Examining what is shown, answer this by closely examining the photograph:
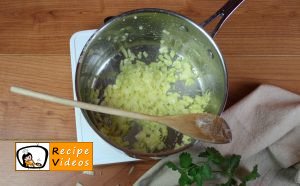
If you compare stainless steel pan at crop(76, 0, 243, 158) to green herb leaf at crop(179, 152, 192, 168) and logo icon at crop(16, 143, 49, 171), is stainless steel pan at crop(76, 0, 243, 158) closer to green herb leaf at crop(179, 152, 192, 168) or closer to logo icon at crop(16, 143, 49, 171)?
green herb leaf at crop(179, 152, 192, 168)

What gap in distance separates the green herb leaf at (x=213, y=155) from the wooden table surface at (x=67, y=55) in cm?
12

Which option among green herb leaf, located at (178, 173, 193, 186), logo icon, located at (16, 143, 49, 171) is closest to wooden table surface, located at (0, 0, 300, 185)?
logo icon, located at (16, 143, 49, 171)

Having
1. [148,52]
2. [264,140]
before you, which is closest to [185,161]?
[264,140]

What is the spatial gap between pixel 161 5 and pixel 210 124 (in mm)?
338

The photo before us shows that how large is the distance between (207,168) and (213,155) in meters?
0.03

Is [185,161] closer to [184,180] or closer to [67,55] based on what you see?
[184,180]

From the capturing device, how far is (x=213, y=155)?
64 cm

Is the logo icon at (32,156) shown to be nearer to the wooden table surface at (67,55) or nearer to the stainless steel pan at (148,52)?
the wooden table surface at (67,55)

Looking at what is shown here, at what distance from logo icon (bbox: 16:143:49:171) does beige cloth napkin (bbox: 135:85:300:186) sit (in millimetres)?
190

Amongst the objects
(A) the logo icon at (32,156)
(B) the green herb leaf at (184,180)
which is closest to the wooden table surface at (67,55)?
(A) the logo icon at (32,156)

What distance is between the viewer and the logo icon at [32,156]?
0.72 metres

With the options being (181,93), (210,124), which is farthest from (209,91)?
(210,124)

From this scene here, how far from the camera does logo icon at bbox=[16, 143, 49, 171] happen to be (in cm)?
72

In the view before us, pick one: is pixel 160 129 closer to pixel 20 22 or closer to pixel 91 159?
pixel 91 159
